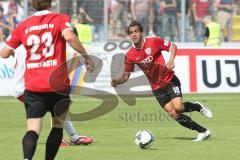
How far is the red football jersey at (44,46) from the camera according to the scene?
9602mm

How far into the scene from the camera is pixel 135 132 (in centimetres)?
1555

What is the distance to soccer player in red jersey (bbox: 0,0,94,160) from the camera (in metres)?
9.57

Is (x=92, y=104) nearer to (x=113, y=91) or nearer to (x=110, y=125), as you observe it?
(x=113, y=91)

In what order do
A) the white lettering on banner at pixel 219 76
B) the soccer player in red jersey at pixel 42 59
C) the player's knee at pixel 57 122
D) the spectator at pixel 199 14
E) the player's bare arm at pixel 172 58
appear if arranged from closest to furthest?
the soccer player in red jersey at pixel 42 59 < the player's knee at pixel 57 122 < the player's bare arm at pixel 172 58 < the white lettering on banner at pixel 219 76 < the spectator at pixel 199 14

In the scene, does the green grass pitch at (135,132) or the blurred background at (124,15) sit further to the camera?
the blurred background at (124,15)

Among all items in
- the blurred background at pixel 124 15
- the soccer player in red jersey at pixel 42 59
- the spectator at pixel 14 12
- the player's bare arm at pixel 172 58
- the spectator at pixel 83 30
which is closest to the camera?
the soccer player in red jersey at pixel 42 59

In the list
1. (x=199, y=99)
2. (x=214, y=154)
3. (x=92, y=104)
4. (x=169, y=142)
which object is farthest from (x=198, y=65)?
(x=214, y=154)

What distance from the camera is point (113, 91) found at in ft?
82.1

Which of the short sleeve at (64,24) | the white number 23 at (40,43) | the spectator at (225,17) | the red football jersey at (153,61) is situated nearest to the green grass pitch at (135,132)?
the red football jersey at (153,61)

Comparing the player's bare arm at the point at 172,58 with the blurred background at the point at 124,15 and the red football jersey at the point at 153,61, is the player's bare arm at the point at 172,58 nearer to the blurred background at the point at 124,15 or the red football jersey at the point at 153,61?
the red football jersey at the point at 153,61

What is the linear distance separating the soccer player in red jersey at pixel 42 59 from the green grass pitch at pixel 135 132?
2.18 meters

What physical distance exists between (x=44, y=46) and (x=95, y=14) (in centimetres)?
1832

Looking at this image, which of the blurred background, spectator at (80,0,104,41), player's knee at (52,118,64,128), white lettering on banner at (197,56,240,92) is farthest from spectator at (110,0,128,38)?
player's knee at (52,118,64,128)

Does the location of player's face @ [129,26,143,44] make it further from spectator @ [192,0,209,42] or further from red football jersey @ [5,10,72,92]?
spectator @ [192,0,209,42]
